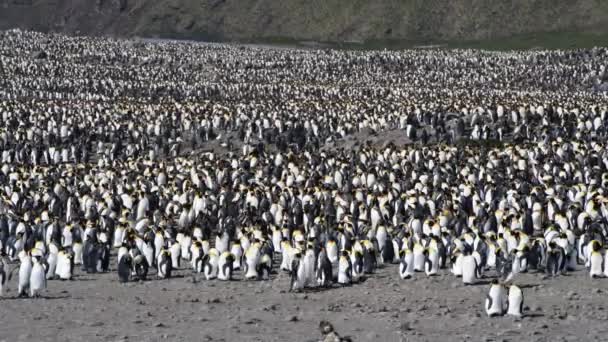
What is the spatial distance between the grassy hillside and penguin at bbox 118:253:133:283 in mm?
74650

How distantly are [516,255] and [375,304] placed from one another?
3.34 m

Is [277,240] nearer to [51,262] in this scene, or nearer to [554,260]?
[51,262]

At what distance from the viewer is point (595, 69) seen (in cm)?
7225

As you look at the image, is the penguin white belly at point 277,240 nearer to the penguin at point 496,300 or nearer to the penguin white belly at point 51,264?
the penguin white belly at point 51,264

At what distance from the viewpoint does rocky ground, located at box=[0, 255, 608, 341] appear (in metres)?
15.9

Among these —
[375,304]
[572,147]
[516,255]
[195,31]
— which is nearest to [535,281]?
[516,255]

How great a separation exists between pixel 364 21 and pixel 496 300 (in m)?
98.6

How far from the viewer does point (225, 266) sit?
20.7 metres

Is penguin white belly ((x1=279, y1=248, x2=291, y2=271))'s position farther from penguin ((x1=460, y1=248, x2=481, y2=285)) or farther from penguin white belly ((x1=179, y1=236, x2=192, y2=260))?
penguin ((x1=460, y1=248, x2=481, y2=285))

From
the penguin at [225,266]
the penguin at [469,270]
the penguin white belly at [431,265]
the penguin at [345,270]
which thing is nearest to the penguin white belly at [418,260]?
the penguin white belly at [431,265]

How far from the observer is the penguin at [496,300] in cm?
1655

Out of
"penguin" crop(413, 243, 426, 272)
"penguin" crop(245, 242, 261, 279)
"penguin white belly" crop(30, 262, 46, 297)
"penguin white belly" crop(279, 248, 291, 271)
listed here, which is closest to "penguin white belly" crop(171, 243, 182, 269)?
"penguin" crop(245, 242, 261, 279)

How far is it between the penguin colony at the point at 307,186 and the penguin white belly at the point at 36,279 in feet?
0.07

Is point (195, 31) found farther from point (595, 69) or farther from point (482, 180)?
point (482, 180)
